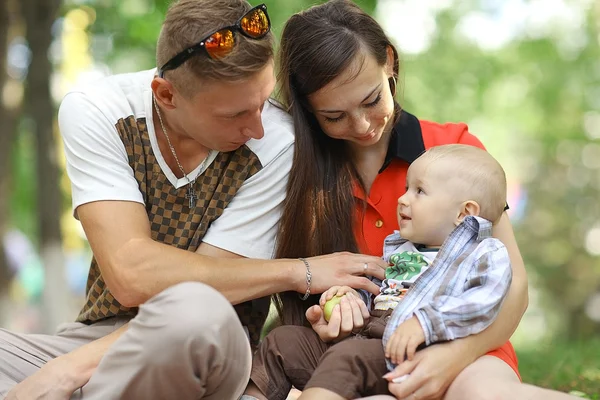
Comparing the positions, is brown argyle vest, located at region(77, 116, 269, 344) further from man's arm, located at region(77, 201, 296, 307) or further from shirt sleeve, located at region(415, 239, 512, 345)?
shirt sleeve, located at region(415, 239, 512, 345)

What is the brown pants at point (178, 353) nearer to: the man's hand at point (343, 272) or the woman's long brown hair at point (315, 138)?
the man's hand at point (343, 272)

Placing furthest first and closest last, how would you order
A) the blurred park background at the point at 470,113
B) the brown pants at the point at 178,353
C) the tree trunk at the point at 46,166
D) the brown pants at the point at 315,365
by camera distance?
the blurred park background at the point at 470,113 → the tree trunk at the point at 46,166 → the brown pants at the point at 315,365 → the brown pants at the point at 178,353

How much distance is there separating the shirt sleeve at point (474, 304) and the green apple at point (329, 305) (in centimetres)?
37

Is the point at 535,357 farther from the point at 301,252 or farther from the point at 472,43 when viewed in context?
the point at 472,43

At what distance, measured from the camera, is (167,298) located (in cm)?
239

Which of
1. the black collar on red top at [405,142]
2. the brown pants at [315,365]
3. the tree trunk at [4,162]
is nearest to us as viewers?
the brown pants at [315,365]

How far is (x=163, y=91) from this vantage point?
3.10m

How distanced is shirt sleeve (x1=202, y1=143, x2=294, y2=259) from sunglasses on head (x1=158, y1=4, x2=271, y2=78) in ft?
1.73

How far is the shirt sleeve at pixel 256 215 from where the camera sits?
3148mm

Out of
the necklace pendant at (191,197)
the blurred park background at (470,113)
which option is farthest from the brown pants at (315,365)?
the blurred park background at (470,113)

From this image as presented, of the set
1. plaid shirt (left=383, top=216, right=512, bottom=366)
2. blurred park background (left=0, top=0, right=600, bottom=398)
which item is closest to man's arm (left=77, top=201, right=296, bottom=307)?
plaid shirt (left=383, top=216, right=512, bottom=366)

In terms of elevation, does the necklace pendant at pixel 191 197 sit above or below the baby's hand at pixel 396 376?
above

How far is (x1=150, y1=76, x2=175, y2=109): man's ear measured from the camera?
307 cm

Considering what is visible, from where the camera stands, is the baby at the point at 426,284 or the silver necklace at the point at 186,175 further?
the silver necklace at the point at 186,175
